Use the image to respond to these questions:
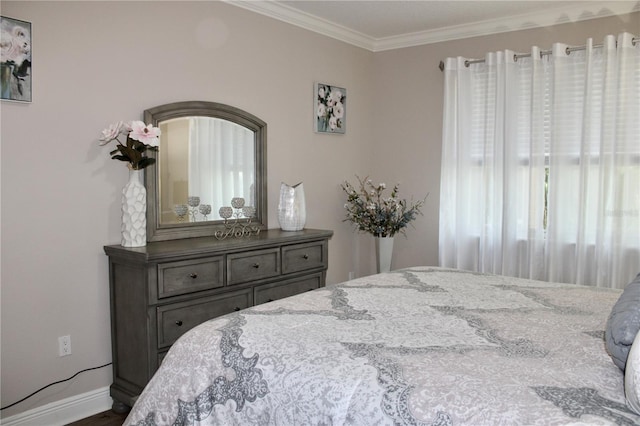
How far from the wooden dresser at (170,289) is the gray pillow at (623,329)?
6.80ft

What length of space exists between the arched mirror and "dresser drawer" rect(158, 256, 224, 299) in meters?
0.44

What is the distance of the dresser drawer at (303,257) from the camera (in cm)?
355

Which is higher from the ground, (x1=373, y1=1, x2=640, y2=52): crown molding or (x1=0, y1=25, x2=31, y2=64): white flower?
(x1=373, y1=1, x2=640, y2=52): crown molding

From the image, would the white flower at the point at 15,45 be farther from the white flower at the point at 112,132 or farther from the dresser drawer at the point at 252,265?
the dresser drawer at the point at 252,265

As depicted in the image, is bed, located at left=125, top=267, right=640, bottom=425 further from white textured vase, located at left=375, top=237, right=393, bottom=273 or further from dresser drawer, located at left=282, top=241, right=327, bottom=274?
white textured vase, located at left=375, top=237, right=393, bottom=273

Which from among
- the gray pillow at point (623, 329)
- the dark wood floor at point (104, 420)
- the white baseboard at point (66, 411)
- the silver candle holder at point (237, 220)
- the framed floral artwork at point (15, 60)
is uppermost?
the framed floral artwork at point (15, 60)

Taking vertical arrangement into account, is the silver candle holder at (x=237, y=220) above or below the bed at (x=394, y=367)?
above

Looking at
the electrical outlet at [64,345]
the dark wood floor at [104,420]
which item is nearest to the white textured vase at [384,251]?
the dark wood floor at [104,420]

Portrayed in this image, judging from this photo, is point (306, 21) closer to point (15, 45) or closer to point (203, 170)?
point (203, 170)

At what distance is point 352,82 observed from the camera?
192 inches

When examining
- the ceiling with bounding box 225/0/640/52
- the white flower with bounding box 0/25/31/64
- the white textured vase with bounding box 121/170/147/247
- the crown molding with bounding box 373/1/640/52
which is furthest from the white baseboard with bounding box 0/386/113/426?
the crown molding with bounding box 373/1/640/52

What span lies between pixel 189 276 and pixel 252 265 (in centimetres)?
48

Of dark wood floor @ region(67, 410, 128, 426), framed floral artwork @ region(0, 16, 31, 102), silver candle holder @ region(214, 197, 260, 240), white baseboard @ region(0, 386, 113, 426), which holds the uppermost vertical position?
framed floral artwork @ region(0, 16, 31, 102)

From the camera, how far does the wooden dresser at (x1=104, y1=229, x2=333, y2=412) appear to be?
2.77m
